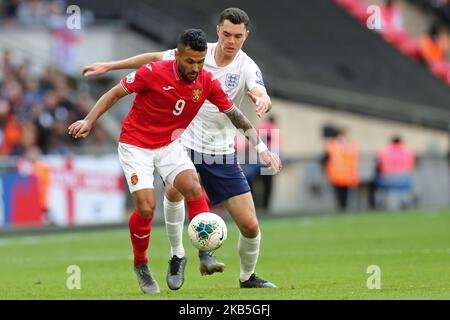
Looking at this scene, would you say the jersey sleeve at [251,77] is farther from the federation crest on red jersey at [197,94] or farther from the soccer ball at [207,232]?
the soccer ball at [207,232]

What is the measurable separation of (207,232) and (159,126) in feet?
3.28

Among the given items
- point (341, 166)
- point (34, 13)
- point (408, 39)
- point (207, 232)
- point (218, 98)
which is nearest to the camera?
point (207, 232)

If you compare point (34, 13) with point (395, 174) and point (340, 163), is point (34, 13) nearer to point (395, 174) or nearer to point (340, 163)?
point (340, 163)

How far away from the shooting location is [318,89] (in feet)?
104

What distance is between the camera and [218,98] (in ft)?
33.2

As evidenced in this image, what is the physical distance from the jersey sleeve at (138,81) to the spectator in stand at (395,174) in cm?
1808

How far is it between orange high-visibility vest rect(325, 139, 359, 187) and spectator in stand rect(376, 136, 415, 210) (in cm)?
91

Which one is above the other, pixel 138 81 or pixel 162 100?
pixel 138 81

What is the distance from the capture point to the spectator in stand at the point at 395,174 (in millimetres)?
27797
